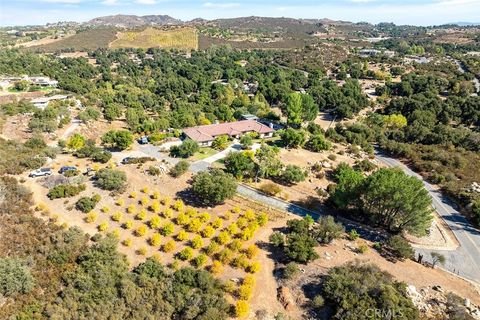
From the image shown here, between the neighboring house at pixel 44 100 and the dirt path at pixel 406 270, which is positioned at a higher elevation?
the neighboring house at pixel 44 100

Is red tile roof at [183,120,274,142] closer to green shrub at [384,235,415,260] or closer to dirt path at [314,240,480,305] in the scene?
dirt path at [314,240,480,305]

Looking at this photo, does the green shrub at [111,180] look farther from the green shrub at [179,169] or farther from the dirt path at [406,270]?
the dirt path at [406,270]

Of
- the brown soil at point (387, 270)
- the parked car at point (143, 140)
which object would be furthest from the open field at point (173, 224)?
the parked car at point (143, 140)

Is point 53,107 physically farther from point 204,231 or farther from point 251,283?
A: point 251,283

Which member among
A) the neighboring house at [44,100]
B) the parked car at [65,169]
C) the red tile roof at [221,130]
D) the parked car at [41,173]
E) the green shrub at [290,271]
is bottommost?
the green shrub at [290,271]

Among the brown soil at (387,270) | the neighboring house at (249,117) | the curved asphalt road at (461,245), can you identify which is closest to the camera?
the brown soil at (387,270)

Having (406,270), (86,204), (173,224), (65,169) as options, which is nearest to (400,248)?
(406,270)

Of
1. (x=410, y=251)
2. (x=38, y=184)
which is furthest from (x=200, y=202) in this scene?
(x=410, y=251)

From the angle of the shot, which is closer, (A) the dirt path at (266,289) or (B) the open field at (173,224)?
(A) the dirt path at (266,289)

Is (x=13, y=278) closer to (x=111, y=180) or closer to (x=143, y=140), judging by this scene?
(x=111, y=180)
